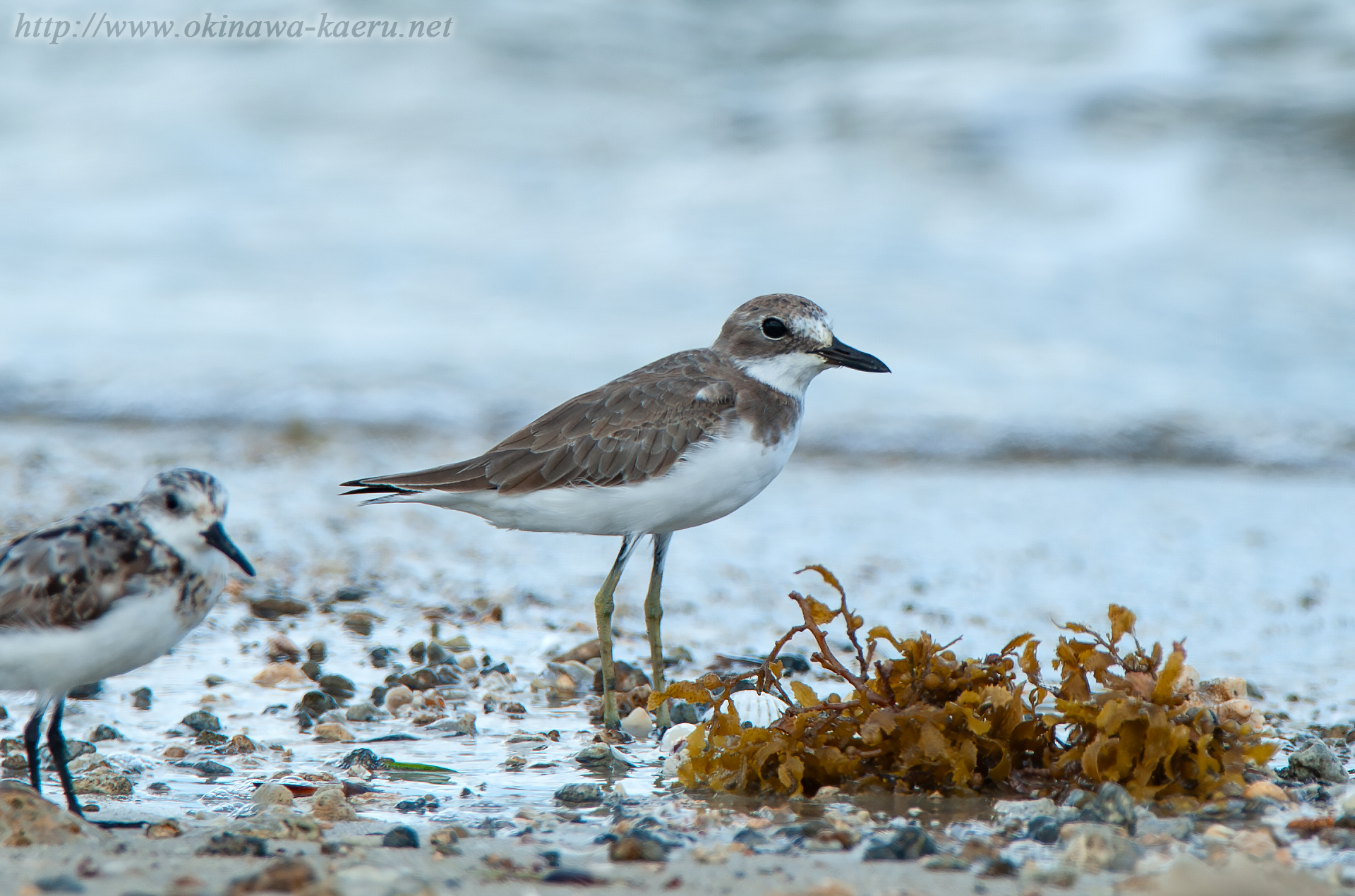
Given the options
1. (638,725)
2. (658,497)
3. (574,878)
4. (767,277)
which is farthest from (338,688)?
(767,277)

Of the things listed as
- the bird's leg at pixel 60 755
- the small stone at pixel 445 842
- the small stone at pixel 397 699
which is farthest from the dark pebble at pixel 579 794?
the bird's leg at pixel 60 755

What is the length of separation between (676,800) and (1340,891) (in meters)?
1.62

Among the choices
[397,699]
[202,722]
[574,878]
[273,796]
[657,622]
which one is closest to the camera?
[574,878]

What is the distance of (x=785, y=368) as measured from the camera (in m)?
4.92

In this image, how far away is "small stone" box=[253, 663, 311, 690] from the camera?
475 centimetres

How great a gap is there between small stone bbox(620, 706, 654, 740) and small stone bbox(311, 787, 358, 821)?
1.21m

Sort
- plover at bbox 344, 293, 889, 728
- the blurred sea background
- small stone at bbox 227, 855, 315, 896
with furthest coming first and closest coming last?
the blurred sea background → plover at bbox 344, 293, 889, 728 → small stone at bbox 227, 855, 315, 896

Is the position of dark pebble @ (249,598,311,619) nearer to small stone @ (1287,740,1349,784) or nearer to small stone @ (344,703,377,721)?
small stone @ (344,703,377,721)

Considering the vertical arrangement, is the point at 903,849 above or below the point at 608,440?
below

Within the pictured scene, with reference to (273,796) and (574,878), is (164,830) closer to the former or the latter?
(273,796)

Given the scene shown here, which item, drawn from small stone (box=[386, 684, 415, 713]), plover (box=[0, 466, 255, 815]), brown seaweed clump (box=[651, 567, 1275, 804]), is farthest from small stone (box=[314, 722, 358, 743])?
brown seaweed clump (box=[651, 567, 1275, 804])

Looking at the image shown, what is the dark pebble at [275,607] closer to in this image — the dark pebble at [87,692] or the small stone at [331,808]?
the dark pebble at [87,692]

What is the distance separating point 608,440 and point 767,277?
7.57 meters

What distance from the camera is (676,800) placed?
143 inches
